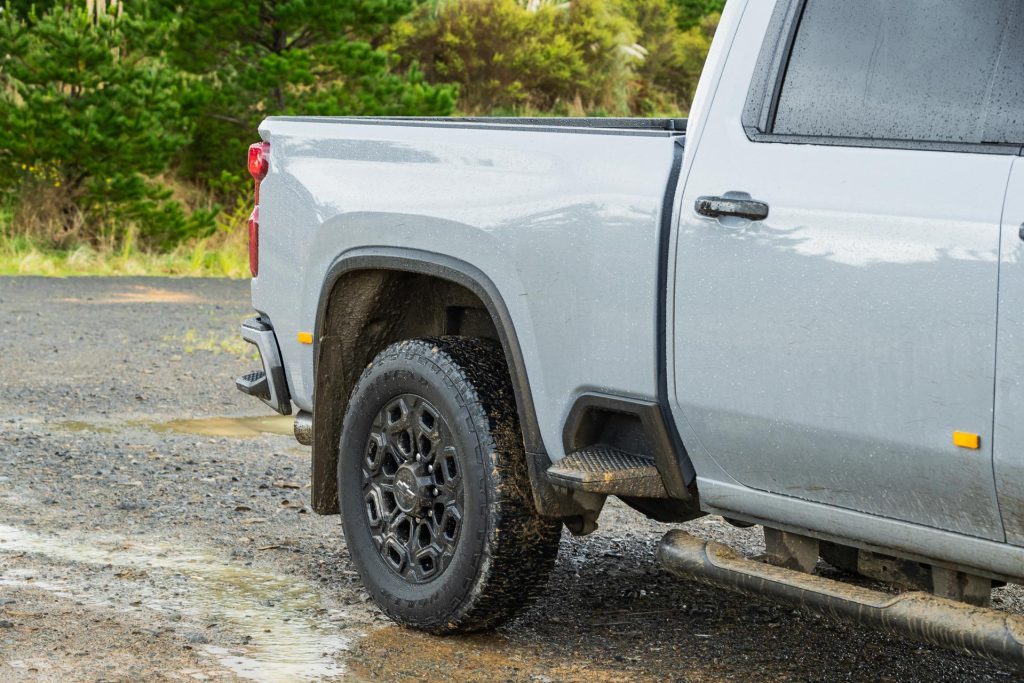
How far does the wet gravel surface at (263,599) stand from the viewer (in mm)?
4457

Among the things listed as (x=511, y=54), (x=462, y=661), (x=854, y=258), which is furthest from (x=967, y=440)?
(x=511, y=54)

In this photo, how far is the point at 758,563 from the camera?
154 inches

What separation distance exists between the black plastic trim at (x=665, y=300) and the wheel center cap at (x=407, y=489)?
1.01m

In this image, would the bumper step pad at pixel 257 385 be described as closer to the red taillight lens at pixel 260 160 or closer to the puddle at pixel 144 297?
the red taillight lens at pixel 260 160

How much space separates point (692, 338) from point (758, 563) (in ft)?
1.97

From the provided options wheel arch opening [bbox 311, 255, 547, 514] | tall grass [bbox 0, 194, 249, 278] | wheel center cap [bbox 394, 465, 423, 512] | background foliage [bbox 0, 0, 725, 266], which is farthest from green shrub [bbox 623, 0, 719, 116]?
wheel center cap [bbox 394, 465, 423, 512]

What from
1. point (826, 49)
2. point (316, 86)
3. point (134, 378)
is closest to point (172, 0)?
point (316, 86)

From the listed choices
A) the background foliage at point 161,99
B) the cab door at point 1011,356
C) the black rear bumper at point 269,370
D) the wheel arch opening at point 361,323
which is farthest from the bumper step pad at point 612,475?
the background foliage at point 161,99

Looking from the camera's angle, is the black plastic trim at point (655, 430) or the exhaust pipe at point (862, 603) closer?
the exhaust pipe at point (862, 603)

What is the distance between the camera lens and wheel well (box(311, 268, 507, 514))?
5020 millimetres

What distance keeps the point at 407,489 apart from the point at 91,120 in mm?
14604

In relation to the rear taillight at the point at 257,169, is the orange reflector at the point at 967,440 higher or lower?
lower

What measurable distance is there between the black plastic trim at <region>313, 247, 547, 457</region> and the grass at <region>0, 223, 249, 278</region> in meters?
13.0

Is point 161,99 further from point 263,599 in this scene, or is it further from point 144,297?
point 263,599
